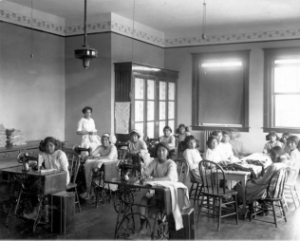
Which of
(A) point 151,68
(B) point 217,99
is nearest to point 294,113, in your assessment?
(B) point 217,99

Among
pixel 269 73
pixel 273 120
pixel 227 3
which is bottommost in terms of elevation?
pixel 273 120

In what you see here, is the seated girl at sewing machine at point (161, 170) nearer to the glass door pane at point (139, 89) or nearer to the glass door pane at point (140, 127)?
the glass door pane at point (140, 127)

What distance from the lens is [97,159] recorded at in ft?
20.7

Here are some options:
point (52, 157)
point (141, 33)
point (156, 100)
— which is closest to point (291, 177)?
point (52, 157)

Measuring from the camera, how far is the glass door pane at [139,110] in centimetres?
887

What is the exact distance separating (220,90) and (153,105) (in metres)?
1.96

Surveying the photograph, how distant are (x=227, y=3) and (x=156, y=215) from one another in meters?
5.17

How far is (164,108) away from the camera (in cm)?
1020

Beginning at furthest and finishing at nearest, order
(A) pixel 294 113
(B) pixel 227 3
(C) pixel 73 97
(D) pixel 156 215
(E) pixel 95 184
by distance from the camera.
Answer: (A) pixel 294 113
(C) pixel 73 97
(B) pixel 227 3
(E) pixel 95 184
(D) pixel 156 215

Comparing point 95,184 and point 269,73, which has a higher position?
point 269,73

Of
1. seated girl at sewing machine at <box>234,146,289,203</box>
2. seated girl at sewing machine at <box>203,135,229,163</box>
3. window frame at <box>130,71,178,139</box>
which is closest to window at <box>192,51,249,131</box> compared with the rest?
window frame at <box>130,71,178,139</box>

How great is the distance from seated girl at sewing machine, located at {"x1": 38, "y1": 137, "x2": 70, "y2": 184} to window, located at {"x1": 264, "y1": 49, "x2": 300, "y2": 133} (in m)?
6.12

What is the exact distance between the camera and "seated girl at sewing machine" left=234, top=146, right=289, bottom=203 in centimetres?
502

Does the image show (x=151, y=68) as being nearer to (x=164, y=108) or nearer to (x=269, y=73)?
(x=164, y=108)
